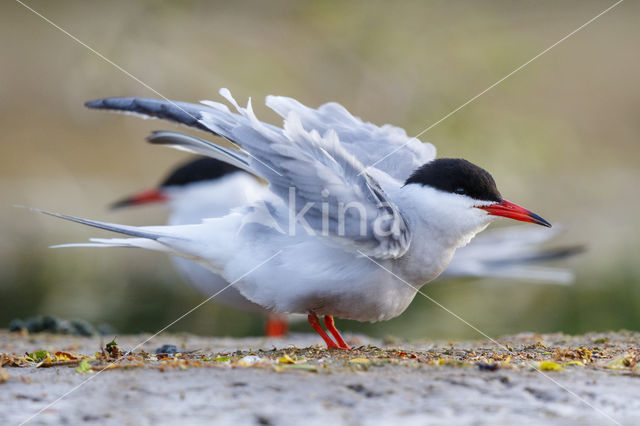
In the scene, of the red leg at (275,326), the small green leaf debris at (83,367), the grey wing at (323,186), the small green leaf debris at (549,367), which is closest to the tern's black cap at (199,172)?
the red leg at (275,326)

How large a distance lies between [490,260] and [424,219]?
3.51 metres

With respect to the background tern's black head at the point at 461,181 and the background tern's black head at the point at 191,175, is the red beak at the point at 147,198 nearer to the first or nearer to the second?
the background tern's black head at the point at 191,175

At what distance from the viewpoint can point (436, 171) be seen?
13.3ft

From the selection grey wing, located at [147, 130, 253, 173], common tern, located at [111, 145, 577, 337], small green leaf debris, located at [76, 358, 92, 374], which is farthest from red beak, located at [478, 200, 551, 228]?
common tern, located at [111, 145, 577, 337]

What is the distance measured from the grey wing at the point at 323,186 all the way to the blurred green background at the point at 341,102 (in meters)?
A: 4.69

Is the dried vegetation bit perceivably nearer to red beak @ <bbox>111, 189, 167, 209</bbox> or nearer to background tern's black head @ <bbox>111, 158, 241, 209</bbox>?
background tern's black head @ <bbox>111, 158, 241, 209</bbox>

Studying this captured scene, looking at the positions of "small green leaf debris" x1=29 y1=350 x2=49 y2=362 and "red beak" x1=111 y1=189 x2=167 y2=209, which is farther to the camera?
"red beak" x1=111 y1=189 x2=167 y2=209

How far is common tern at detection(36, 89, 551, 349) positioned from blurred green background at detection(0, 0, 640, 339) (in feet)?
13.9

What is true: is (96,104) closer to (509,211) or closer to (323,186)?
(323,186)

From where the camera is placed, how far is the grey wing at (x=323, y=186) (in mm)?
3734

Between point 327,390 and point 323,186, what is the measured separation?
109cm

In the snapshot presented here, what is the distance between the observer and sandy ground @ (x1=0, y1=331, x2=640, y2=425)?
2.74 meters

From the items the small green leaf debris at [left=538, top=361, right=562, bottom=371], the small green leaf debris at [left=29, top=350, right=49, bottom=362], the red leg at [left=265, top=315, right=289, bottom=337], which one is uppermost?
the small green leaf debris at [left=538, top=361, right=562, bottom=371]

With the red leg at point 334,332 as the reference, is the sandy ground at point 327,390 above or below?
below
